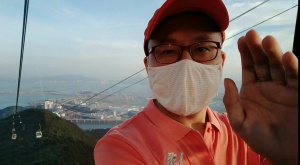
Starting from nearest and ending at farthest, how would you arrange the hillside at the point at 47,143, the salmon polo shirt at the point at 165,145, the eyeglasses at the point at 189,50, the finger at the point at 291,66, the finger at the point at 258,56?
the finger at the point at 291,66 < the finger at the point at 258,56 < the salmon polo shirt at the point at 165,145 < the eyeglasses at the point at 189,50 < the hillside at the point at 47,143

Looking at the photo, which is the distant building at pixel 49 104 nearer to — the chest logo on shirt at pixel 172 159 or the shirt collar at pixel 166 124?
the shirt collar at pixel 166 124

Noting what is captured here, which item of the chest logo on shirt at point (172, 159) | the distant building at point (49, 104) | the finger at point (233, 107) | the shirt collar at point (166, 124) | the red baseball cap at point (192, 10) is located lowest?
the distant building at point (49, 104)

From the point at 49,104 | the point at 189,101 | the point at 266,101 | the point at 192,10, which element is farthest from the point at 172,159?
the point at 49,104

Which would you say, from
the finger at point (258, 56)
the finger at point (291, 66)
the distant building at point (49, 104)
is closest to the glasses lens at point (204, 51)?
the finger at point (258, 56)

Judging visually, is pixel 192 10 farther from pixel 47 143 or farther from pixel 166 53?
pixel 47 143

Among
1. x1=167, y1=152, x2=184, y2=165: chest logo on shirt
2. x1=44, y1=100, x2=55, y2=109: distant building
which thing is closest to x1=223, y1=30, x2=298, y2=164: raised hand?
x1=167, y1=152, x2=184, y2=165: chest logo on shirt

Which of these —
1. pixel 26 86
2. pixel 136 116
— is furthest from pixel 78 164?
pixel 136 116

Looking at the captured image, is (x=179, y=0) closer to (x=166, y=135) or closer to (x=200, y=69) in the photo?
(x=200, y=69)
